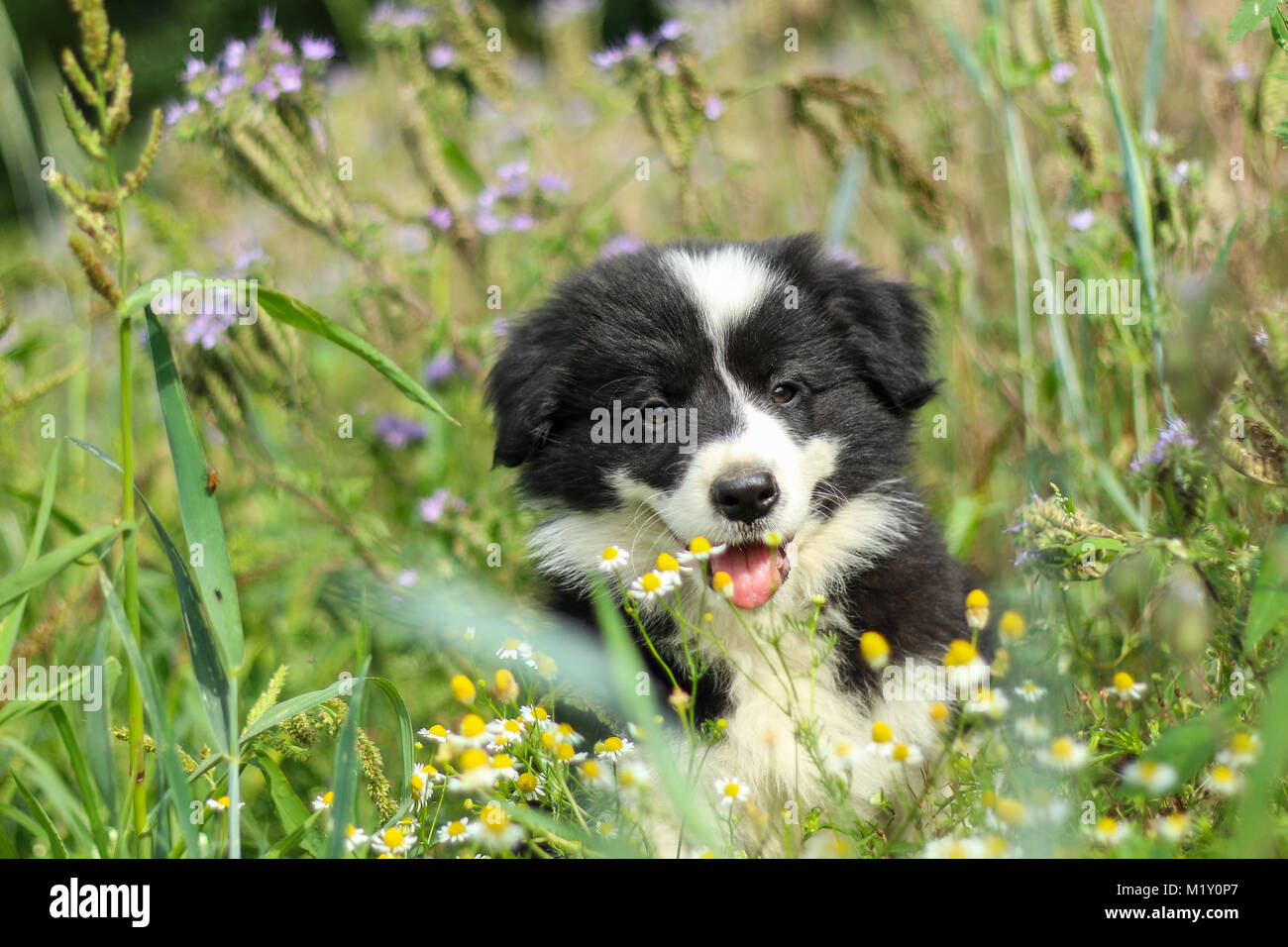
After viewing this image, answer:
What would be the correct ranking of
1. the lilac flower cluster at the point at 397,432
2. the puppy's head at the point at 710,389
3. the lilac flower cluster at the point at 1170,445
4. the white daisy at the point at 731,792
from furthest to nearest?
the lilac flower cluster at the point at 397,432
the puppy's head at the point at 710,389
the lilac flower cluster at the point at 1170,445
the white daisy at the point at 731,792

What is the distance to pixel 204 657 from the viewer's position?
5.84 feet

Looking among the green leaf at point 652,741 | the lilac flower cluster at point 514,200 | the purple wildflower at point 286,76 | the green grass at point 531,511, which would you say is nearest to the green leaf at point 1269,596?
the green grass at point 531,511

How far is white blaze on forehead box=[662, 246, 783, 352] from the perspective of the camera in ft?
8.07

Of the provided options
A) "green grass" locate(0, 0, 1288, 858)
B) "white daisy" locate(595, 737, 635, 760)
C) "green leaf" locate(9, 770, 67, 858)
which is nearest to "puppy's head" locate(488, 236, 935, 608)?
"green grass" locate(0, 0, 1288, 858)

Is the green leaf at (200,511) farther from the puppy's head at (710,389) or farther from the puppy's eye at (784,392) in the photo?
the puppy's eye at (784,392)

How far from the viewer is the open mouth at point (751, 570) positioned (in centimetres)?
230

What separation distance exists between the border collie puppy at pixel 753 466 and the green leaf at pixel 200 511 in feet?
2.99

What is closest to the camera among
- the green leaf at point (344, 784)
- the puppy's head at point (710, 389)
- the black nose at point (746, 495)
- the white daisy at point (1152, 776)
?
the white daisy at point (1152, 776)

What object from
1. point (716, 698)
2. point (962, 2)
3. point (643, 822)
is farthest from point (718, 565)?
point (962, 2)

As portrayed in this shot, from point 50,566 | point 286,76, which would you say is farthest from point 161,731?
point 286,76

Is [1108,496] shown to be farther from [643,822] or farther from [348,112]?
[348,112]

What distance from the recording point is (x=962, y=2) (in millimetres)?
4766

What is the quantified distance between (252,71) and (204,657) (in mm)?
1856

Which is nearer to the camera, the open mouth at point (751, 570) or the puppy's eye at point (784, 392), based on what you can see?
the open mouth at point (751, 570)
